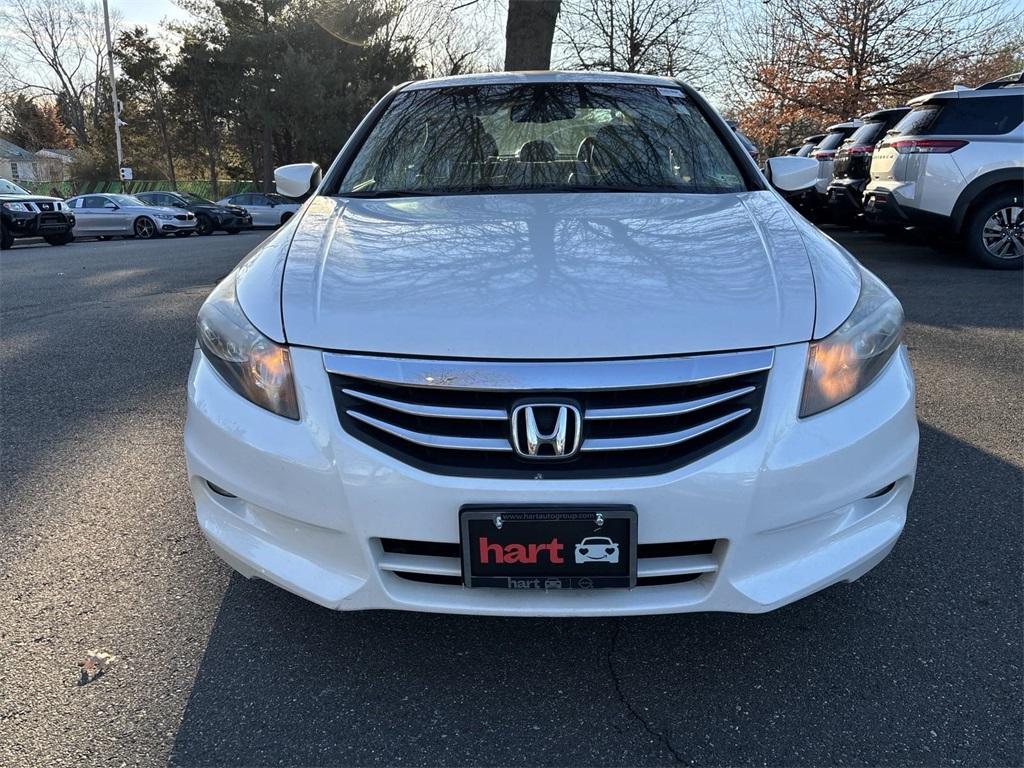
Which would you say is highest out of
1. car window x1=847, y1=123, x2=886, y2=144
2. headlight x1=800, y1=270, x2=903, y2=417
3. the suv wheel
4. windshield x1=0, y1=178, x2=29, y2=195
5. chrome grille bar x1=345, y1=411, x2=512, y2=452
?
car window x1=847, y1=123, x2=886, y2=144

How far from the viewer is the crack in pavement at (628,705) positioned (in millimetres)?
1689

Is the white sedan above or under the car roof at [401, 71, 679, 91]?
under

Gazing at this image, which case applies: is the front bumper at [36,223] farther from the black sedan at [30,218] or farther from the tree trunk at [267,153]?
the tree trunk at [267,153]

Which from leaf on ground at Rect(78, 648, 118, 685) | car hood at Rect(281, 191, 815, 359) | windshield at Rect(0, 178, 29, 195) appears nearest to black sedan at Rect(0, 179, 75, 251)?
windshield at Rect(0, 178, 29, 195)

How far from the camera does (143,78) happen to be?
34344 mm

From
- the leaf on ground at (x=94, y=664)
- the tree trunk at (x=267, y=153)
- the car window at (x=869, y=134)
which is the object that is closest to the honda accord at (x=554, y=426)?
the leaf on ground at (x=94, y=664)

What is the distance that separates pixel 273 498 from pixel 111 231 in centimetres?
2202

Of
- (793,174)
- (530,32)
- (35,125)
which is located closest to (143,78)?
(530,32)

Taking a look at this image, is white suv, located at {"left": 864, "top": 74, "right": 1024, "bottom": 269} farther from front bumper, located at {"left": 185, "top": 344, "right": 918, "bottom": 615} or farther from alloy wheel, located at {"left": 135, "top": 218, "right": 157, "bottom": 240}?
alloy wheel, located at {"left": 135, "top": 218, "right": 157, "bottom": 240}

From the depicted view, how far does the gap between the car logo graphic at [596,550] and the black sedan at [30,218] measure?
18079 millimetres

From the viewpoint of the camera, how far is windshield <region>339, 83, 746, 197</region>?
2777 mm

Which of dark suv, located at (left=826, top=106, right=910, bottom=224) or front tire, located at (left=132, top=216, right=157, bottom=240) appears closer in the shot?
dark suv, located at (left=826, top=106, right=910, bottom=224)

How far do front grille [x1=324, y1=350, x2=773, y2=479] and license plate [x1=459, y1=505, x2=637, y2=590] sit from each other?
8 centimetres

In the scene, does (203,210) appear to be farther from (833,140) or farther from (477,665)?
(477,665)
